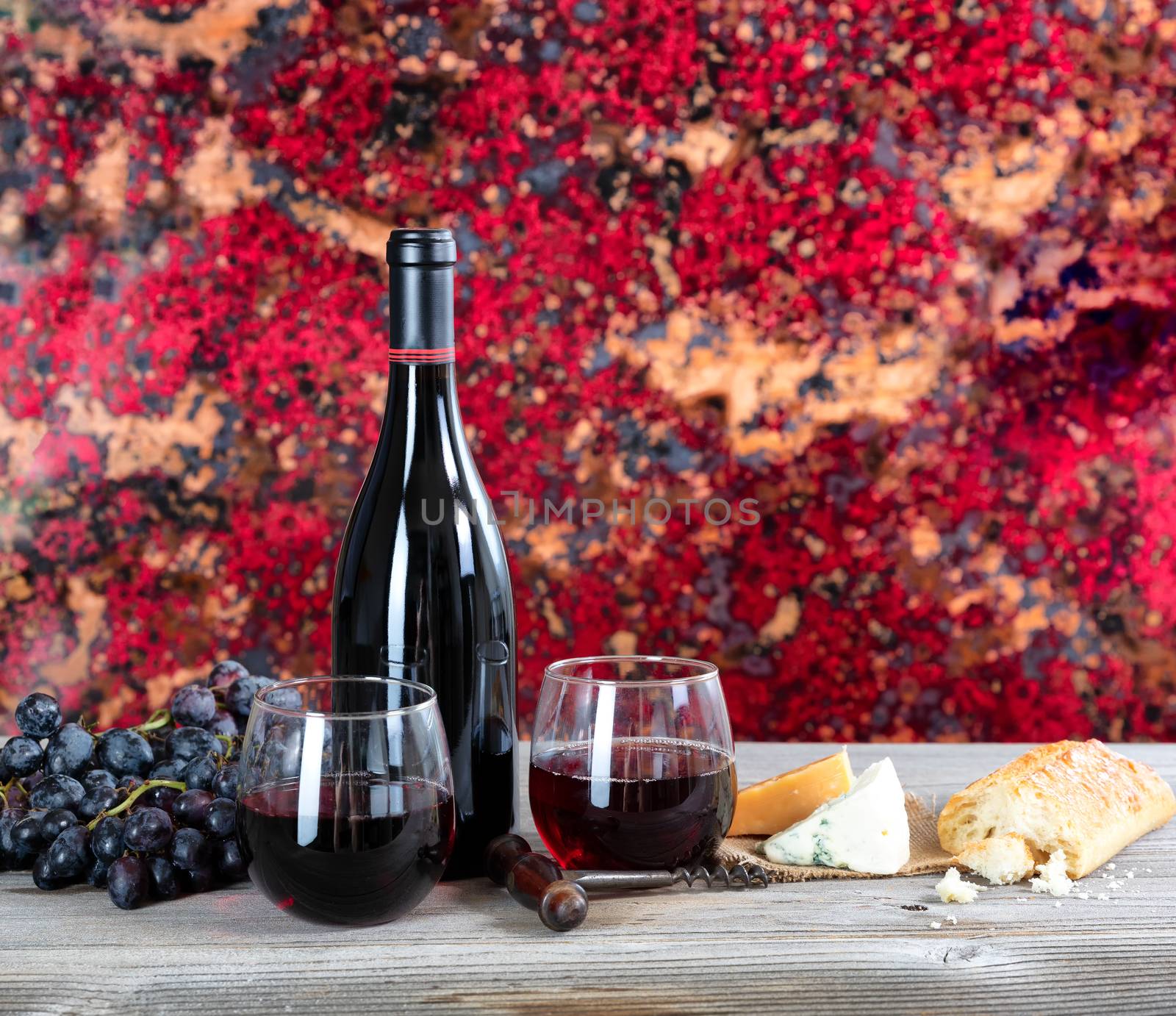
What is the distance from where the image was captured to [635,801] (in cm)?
77

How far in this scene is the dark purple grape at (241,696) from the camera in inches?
37.0

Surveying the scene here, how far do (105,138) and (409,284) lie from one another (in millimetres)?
1494

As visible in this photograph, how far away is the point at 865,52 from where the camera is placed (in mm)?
2047

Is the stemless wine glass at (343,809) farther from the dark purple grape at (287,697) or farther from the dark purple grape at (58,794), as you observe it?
the dark purple grape at (58,794)

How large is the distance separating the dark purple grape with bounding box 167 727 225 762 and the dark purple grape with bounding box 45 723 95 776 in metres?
0.05

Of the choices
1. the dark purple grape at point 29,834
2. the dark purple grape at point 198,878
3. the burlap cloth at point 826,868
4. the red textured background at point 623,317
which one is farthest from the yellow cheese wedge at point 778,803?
the red textured background at point 623,317

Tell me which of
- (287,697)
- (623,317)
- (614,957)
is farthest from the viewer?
(623,317)

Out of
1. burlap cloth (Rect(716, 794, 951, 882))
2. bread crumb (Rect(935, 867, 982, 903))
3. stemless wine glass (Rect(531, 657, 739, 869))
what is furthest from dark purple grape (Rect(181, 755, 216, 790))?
bread crumb (Rect(935, 867, 982, 903))

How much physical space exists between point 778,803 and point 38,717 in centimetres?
53

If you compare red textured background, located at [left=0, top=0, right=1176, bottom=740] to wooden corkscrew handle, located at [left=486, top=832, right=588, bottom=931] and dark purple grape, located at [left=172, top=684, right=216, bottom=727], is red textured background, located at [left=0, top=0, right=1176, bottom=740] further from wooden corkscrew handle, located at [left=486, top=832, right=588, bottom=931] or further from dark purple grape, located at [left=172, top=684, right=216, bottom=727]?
wooden corkscrew handle, located at [left=486, top=832, right=588, bottom=931]

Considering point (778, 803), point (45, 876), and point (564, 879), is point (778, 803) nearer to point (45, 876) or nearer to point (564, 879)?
point (564, 879)

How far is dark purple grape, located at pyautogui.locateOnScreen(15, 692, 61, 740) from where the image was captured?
2.81 ft

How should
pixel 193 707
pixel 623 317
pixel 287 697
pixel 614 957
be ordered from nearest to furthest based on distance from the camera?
pixel 614 957 < pixel 287 697 < pixel 193 707 < pixel 623 317

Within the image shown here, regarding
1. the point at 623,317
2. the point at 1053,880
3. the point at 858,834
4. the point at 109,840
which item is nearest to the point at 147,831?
the point at 109,840
